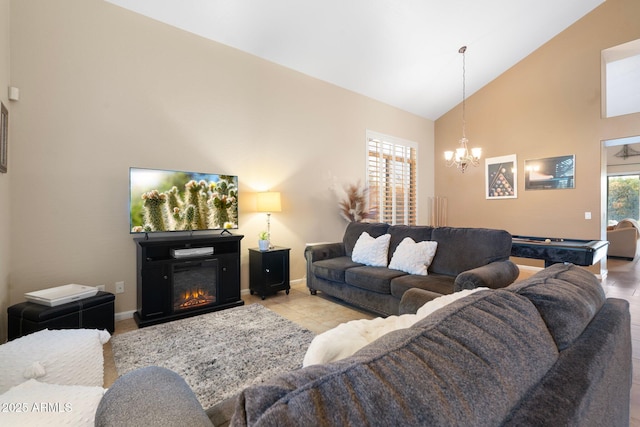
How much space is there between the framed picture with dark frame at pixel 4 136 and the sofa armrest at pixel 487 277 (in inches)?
152

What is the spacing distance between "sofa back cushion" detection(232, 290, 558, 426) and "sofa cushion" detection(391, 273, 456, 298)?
2.07 metres

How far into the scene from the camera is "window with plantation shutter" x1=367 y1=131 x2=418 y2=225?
5816 millimetres

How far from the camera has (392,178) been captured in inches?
245

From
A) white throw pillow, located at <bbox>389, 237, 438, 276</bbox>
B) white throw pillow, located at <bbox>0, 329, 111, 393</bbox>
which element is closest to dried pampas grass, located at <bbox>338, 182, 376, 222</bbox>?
white throw pillow, located at <bbox>389, 237, 438, 276</bbox>

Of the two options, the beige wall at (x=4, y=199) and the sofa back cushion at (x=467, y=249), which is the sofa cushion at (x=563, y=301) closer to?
the sofa back cushion at (x=467, y=249)

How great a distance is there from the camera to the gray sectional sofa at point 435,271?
2.61 metres

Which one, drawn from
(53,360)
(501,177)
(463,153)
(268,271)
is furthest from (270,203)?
(501,177)

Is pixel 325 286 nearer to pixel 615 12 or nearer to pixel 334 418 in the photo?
pixel 334 418

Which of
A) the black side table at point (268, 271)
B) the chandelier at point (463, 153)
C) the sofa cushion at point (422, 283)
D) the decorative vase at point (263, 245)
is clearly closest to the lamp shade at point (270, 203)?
the decorative vase at point (263, 245)

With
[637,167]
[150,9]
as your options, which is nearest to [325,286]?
[150,9]

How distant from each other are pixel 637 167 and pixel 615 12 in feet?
15.8

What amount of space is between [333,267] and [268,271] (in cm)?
90

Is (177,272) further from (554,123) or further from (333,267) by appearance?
(554,123)

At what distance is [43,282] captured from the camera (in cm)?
278
